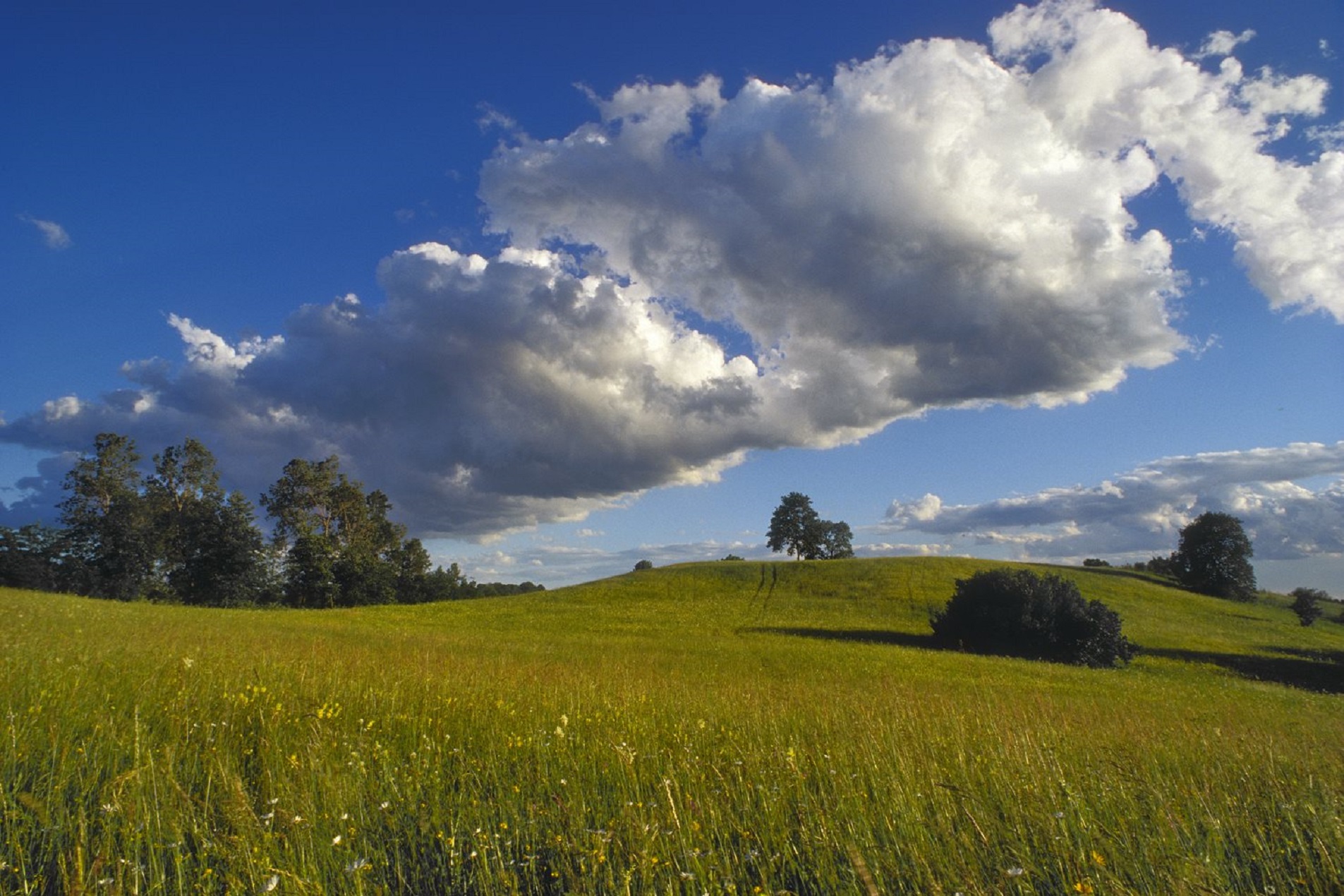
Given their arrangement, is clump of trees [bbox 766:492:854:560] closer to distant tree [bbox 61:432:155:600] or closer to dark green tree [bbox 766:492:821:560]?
dark green tree [bbox 766:492:821:560]

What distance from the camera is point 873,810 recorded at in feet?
17.0

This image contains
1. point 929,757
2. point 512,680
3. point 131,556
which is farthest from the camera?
point 131,556

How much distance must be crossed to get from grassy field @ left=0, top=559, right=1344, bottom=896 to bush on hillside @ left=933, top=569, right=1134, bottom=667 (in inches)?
1081

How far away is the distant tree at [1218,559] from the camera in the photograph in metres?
80.9

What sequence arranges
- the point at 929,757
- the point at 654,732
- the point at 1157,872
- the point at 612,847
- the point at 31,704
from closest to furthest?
the point at 1157,872
the point at 612,847
the point at 31,704
the point at 929,757
the point at 654,732

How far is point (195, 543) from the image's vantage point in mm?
69375

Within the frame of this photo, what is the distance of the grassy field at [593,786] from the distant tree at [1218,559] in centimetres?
8661

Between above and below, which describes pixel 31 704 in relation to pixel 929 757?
above

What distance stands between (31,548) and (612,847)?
294 feet

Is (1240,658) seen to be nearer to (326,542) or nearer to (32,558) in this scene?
(326,542)

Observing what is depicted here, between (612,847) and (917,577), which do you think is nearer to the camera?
(612,847)

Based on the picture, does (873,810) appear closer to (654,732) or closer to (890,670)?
(654,732)

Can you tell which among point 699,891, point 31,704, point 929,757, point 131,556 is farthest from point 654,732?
point 131,556

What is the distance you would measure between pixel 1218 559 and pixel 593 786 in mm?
102004
